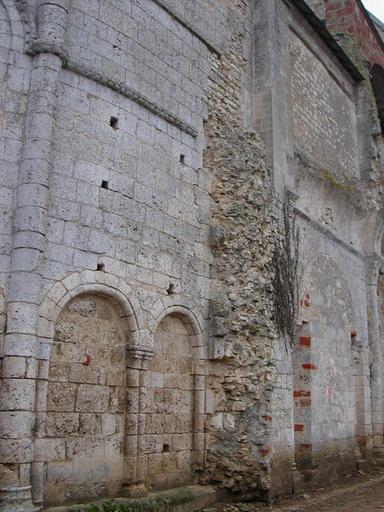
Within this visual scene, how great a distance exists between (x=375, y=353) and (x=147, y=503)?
7742 mm

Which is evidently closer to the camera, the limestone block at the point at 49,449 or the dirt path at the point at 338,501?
the limestone block at the point at 49,449

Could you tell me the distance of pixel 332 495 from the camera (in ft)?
28.2

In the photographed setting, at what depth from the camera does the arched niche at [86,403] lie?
222 inches

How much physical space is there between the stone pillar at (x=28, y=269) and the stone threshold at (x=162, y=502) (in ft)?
2.00

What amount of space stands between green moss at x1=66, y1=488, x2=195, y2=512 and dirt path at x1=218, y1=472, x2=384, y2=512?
2.03ft

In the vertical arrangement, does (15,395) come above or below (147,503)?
above

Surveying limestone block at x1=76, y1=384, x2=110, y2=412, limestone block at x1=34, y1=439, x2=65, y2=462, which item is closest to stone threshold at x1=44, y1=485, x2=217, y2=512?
limestone block at x1=34, y1=439, x2=65, y2=462

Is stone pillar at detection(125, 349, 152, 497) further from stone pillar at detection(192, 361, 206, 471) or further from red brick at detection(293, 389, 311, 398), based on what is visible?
red brick at detection(293, 389, 311, 398)

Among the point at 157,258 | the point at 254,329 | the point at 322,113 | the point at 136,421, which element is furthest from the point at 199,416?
the point at 322,113

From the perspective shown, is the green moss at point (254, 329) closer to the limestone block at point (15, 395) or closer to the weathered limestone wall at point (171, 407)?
the weathered limestone wall at point (171, 407)

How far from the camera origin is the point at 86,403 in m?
6.00

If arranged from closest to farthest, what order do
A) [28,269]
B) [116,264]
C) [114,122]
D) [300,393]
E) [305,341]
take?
[28,269] < [116,264] < [114,122] < [300,393] < [305,341]

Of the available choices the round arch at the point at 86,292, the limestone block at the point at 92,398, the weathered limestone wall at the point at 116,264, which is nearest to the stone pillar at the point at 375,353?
the weathered limestone wall at the point at 116,264

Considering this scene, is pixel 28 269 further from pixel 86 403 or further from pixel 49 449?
pixel 49 449
